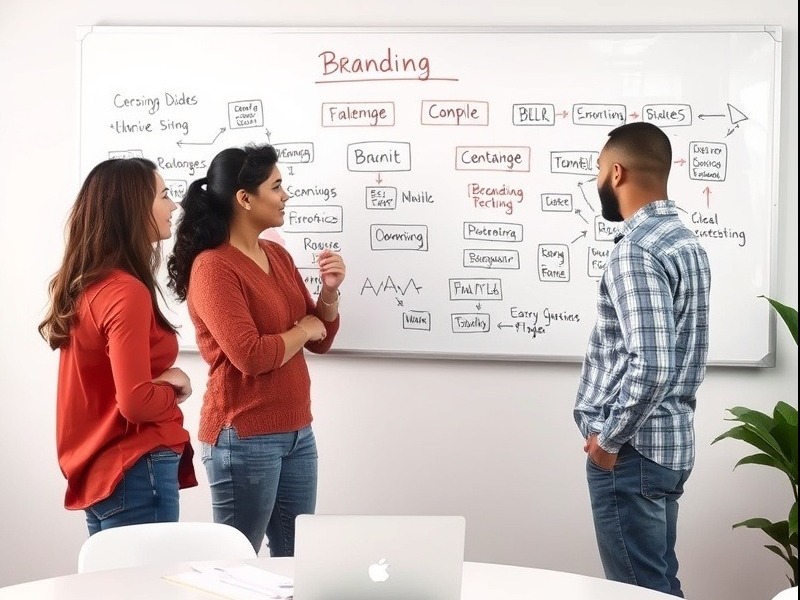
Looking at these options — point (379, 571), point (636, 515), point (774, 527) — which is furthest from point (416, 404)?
point (379, 571)

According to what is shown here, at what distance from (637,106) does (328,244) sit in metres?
1.17

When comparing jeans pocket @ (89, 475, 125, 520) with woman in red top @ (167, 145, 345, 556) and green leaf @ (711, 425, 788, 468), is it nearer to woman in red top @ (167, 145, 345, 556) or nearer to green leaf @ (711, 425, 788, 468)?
woman in red top @ (167, 145, 345, 556)

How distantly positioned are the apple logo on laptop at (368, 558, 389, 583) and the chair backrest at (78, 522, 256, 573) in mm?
656

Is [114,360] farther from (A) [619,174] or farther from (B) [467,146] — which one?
(B) [467,146]

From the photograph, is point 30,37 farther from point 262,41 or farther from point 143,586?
point 143,586

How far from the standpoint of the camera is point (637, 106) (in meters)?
3.33

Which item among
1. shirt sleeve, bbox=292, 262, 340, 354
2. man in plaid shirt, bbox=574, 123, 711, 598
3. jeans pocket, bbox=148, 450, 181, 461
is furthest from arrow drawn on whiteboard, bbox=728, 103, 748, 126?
jeans pocket, bbox=148, 450, 181, 461

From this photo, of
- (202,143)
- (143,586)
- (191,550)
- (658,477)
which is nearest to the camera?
(143,586)

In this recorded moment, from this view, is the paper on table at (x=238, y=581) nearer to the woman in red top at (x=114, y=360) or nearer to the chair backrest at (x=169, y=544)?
the chair backrest at (x=169, y=544)

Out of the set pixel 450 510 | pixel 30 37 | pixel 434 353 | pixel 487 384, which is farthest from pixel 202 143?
pixel 450 510

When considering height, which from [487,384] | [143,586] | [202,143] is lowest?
[143,586]

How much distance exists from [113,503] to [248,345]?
0.54 m

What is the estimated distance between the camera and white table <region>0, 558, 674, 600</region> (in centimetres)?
183

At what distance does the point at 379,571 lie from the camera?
159 centimetres
